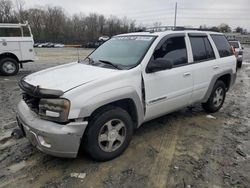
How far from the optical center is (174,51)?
463cm

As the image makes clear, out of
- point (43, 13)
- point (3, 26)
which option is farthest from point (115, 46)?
point (43, 13)

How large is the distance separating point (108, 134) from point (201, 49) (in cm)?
283

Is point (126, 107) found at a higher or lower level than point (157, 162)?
higher

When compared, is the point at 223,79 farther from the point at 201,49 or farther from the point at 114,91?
the point at 114,91

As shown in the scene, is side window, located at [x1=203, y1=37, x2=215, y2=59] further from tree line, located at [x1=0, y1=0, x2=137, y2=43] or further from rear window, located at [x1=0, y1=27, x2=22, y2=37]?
tree line, located at [x1=0, y1=0, x2=137, y2=43]

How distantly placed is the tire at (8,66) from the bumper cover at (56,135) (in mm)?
9434

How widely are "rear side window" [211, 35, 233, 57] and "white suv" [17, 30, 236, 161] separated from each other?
299 mm

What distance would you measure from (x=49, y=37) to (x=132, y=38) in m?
71.3

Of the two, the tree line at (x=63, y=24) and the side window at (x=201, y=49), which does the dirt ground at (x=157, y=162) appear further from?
the tree line at (x=63, y=24)

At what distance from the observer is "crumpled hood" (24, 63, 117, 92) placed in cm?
338

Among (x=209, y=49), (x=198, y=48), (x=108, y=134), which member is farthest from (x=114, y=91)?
(x=209, y=49)

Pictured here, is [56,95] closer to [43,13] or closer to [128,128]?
[128,128]

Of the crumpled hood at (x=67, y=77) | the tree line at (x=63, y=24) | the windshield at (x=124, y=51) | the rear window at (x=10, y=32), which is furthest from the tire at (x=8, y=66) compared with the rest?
the tree line at (x=63, y=24)

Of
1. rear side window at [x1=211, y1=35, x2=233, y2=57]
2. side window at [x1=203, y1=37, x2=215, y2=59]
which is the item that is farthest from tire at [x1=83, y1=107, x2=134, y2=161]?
rear side window at [x1=211, y1=35, x2=233, y2=57]
